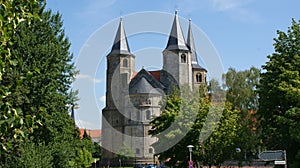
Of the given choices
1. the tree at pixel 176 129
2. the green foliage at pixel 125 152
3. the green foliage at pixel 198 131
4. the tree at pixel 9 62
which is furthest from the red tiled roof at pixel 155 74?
the tree at pixel 9 62

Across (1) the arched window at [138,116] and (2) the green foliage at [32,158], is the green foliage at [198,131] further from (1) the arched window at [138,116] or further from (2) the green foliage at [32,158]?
(1) the arched window at [138,116]

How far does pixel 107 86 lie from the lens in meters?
80.9

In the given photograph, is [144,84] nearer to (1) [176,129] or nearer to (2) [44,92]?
(1) [176,129]

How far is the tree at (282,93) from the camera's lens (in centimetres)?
2562

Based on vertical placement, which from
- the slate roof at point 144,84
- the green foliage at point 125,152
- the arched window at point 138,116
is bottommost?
the green foliage at point 125,152

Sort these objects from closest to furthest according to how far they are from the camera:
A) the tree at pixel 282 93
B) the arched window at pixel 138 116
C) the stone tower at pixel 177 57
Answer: the tree at pixel 282 93, the arched window at pixel 138 116, the stone tower at pixel 177 57

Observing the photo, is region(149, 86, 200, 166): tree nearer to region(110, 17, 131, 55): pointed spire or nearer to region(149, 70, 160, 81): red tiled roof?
region(149, 70, 160, 81): red tiled roof

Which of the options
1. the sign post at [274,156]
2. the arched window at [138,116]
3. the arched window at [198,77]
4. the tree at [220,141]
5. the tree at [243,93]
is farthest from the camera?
the arched window at [198,77]

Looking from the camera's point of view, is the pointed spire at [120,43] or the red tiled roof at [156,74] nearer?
the pointed spire at [120,43]

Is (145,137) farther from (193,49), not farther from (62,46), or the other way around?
(62,46)

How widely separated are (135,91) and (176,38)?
491 inches

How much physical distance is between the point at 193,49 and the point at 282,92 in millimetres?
57619

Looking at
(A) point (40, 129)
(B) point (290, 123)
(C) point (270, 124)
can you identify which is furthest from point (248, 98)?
(A) point (40, 129)

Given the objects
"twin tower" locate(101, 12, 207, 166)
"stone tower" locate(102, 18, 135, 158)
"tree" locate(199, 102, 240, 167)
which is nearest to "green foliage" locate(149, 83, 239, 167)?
"tree" locate(199, 102, 240, 167)
